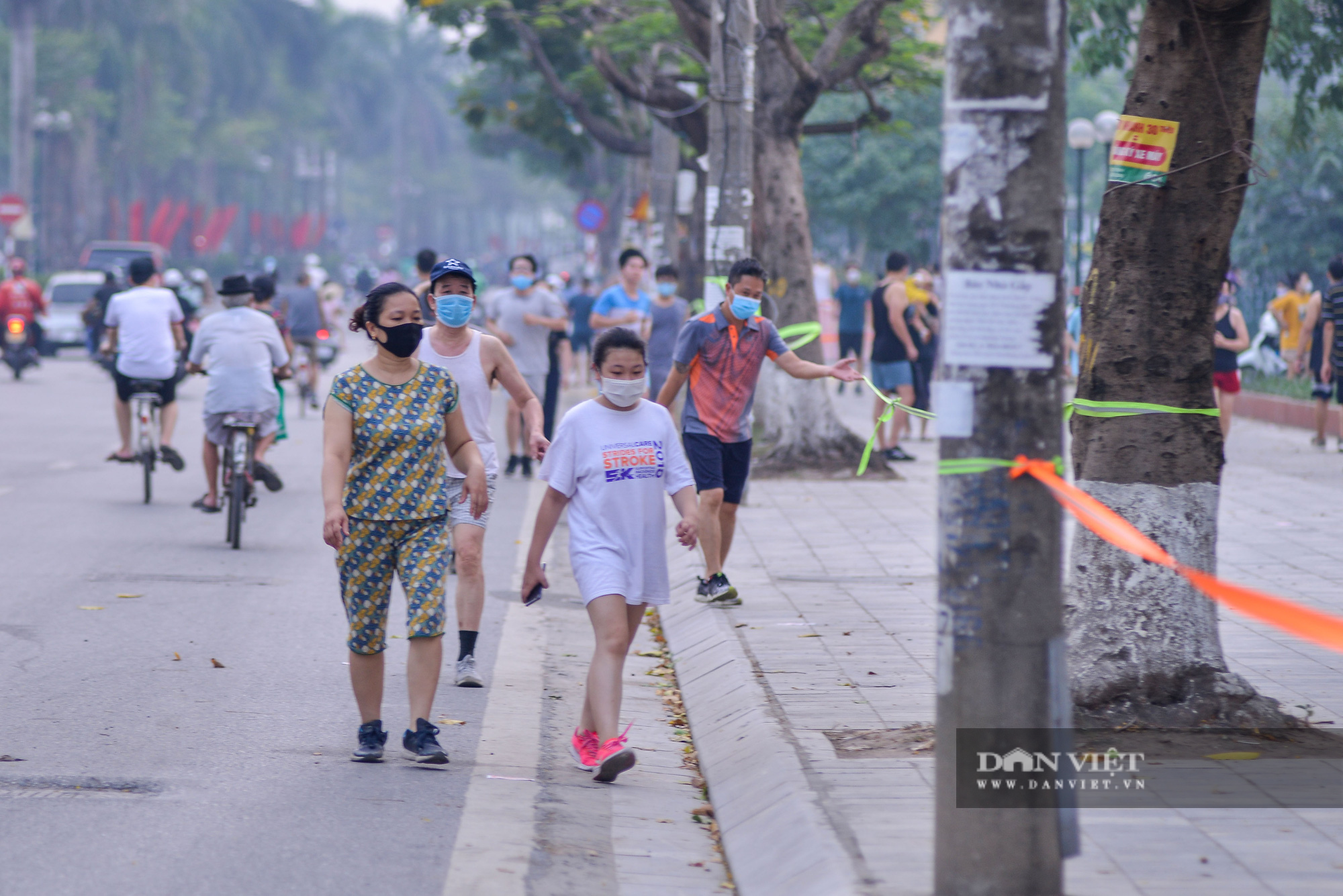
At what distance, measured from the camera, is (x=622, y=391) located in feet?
18.7

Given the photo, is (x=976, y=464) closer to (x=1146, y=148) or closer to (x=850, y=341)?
(x=1146, y=148)

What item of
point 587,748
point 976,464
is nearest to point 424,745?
point 587,748

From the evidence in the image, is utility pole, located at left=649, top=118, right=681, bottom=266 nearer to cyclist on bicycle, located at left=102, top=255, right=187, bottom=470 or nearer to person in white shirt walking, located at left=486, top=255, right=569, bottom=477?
Result: person in white shirt walking, located at left=486, top=255, right=569, bottom=477

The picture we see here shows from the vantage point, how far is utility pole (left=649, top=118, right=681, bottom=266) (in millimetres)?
23016

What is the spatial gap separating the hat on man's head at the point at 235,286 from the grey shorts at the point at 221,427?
2.88 ft

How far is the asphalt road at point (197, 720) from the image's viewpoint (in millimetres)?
4656

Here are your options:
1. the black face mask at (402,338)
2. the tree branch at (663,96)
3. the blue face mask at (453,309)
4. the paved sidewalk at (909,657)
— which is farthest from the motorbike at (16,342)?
the black face mask at (402,338)

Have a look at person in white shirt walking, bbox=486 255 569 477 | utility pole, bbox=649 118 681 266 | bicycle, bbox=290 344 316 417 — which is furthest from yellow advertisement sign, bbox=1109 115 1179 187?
utility pole, bbox=649 118 681 266

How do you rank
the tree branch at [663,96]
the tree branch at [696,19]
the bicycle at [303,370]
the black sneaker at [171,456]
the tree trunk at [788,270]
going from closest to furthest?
the black sneaker at [171,456] → the tree trunk at [788,270] → the tree branch at [696,19] → the tree branch at [663,96] → the bicycle at [303,370]

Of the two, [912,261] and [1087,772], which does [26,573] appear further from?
[912,261]

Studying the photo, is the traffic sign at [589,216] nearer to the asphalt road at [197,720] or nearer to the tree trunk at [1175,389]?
the asphalt road at [197,720]

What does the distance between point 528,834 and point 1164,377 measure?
271 cm

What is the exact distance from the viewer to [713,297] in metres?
11.9

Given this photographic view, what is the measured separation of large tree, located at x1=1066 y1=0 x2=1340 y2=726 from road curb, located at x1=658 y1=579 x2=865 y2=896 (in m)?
1.18
